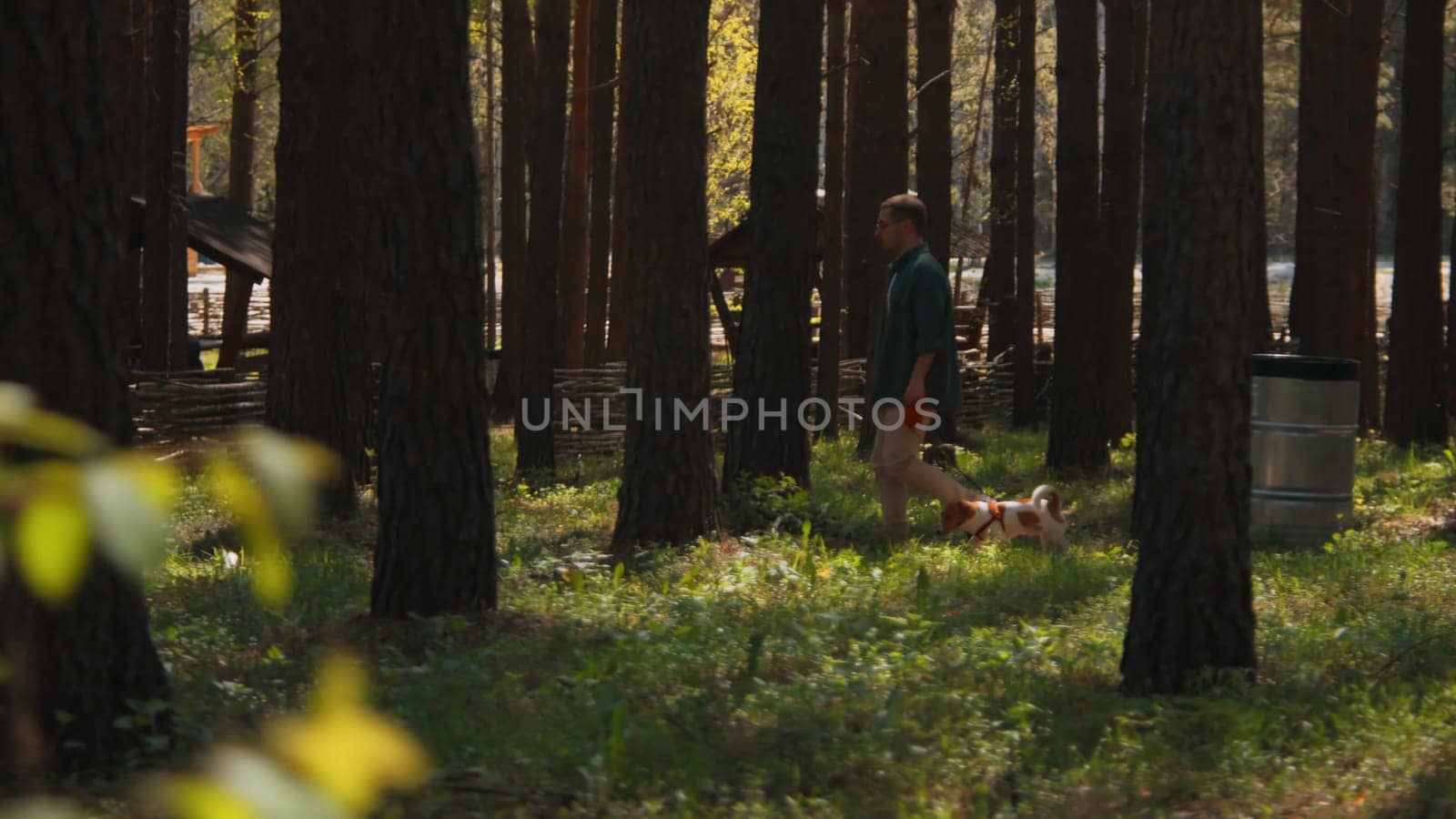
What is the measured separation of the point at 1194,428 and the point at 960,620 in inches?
71.8

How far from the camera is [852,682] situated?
232 inches

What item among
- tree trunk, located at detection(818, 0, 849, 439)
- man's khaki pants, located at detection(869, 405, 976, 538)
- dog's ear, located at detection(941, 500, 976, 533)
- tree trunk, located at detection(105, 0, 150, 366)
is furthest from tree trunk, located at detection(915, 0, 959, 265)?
tree trunk, located at detection(105, 0, 150, 366)

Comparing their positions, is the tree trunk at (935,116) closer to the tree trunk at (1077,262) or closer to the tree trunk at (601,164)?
the tree trunk at (1077,262)

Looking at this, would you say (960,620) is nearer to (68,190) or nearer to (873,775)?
(873,775)

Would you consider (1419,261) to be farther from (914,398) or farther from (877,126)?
(914,398)

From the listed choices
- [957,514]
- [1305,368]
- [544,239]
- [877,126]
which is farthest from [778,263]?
[877,126]

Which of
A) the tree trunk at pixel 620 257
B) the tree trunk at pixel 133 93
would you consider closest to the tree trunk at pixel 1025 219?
the tree trunk at pixel 620 257

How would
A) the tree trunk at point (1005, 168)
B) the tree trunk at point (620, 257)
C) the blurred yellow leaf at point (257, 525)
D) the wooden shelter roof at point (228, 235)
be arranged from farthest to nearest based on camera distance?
the wooden shelter roof at point (228, 235), the tree trunk at point (620, 257), the tree trunk at point (1005, 168), the blurred yellow leaf at point (257, 525)

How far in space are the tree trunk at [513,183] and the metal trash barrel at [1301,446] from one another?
10170 millimetres

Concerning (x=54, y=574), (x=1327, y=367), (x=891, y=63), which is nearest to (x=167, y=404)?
(x=891, y=63)

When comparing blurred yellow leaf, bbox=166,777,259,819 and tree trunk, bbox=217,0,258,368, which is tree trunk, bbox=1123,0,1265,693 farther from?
tree trunk, bbox=217,0,258,368

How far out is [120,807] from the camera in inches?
170

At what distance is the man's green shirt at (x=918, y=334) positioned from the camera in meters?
9.80

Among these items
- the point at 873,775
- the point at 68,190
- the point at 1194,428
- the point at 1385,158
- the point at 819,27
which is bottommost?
the point at 873,775
